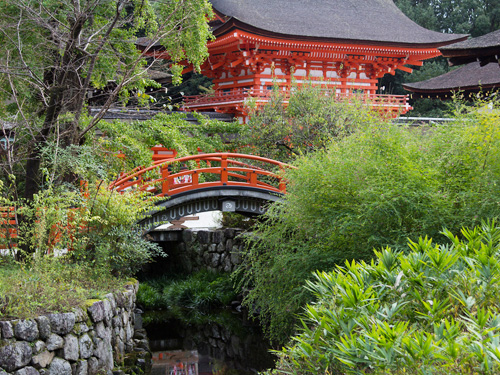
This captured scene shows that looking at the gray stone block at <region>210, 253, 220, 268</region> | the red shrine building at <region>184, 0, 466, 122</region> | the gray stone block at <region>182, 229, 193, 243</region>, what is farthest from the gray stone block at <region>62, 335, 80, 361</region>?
the red shrine building at <region>184, 0, 466, 122</region>

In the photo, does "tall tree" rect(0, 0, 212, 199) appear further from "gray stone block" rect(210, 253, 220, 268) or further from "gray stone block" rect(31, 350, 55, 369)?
"gray stone block" rect(210, 253, 220, 268)

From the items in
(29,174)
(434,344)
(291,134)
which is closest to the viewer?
(434,344)

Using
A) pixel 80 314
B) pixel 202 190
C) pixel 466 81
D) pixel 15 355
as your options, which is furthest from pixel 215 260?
pixel 466 81

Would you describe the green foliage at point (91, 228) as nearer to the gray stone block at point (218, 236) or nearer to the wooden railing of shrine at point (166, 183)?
the wooden railing of shrine at point (166, 183)

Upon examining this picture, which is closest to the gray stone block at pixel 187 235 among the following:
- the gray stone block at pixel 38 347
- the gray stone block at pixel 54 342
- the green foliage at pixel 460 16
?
the gray stone block at pixel 54 342

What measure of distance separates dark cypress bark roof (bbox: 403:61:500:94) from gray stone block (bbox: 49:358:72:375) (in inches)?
636

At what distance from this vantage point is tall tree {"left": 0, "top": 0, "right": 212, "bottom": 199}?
9070 mm

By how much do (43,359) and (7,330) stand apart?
1.92ft

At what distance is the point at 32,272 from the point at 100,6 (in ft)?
17.0

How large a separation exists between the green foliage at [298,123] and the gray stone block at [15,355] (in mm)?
9196

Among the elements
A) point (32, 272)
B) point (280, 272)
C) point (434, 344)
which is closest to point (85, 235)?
point (32, 272)

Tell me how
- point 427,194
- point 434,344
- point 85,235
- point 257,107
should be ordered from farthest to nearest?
point 257,107
point 85,235
point 427,194
point 434,344

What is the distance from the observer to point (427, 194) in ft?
21.2

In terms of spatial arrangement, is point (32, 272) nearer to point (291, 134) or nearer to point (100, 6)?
point (100, 6)
